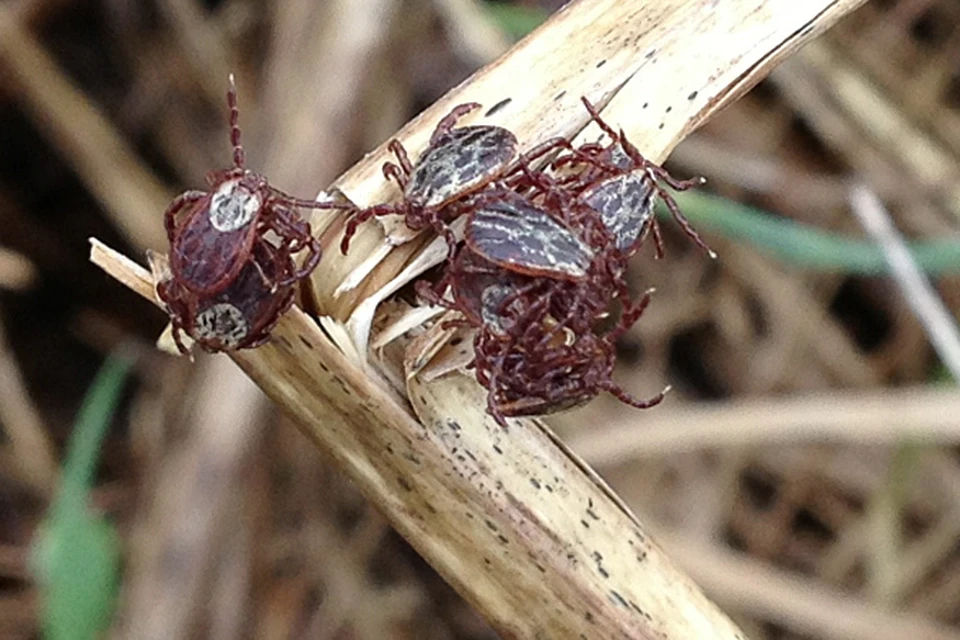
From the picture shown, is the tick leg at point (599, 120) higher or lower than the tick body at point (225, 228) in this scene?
lower

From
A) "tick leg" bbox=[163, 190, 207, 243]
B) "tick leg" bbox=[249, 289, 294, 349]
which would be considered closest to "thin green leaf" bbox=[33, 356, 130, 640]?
"tick leg" bbox=[163, 190, 207, 243]

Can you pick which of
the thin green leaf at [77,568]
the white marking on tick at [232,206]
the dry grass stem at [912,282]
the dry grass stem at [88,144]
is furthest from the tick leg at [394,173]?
the dry grass stem at [88,144]

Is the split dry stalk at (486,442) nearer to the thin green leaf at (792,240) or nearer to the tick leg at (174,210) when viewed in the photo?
the tick leg at (174,210)

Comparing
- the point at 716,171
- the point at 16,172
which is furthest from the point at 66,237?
the point at 716,171

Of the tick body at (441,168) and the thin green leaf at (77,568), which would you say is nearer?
the tick body at (441,168)

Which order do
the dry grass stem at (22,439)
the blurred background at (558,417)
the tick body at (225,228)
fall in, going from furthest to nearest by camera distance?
1. the dry grass stem at (22,439)
2. the blurred background at (558,417)
3. the tick body at (225,228)

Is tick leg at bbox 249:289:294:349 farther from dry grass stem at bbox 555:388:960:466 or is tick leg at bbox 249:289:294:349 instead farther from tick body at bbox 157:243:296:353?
dry grass stem at bbox 555:388:960:466

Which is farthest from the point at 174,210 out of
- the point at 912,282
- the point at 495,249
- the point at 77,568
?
the point at 912,282
